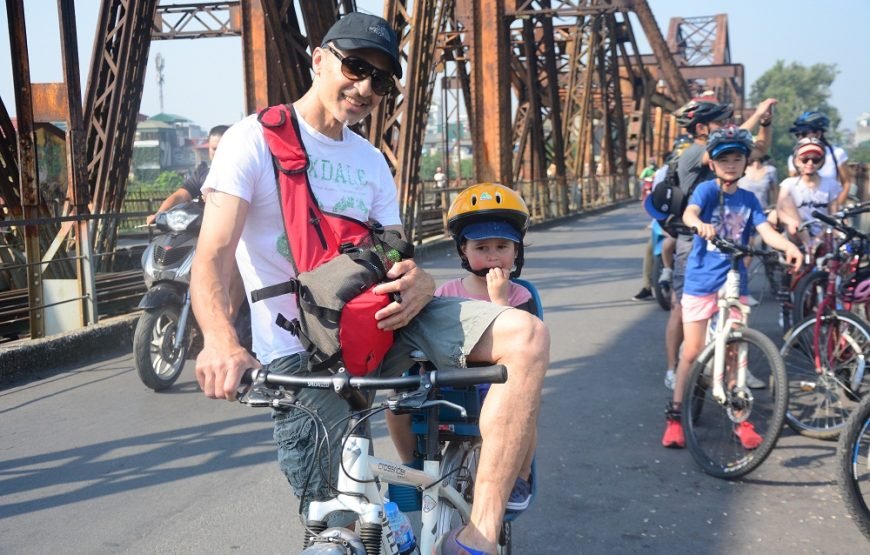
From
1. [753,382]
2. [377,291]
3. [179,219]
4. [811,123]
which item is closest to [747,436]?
[753,382]

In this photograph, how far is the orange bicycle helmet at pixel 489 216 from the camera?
3387 mm

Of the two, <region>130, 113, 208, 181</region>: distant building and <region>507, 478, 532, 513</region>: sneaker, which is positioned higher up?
<region>130, 113, 208, 181</region>: distant building

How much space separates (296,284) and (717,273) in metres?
3.33

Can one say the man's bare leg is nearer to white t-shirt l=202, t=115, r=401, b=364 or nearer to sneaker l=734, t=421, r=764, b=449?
white t-shirt l=202, t=115, r=401, b=364

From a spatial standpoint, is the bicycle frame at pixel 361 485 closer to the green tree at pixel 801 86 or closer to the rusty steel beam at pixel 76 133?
the rusty steel beam at pixel 76 133

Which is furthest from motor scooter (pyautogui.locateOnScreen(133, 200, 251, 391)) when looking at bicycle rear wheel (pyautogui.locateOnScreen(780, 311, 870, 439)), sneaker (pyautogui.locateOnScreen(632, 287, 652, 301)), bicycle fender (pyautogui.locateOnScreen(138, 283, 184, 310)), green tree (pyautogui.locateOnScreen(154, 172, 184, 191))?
green tree (pyautogui.locateOnScreen(154, 172, 184, 191))

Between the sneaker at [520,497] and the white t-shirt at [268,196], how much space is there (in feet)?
2.88

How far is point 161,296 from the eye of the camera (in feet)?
21.4

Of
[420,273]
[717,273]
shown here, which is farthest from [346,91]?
[717,273]

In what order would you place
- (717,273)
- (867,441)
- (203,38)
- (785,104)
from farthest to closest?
1. (785,104)
2. (203,38)
3. (717,273)
4. (867,441)

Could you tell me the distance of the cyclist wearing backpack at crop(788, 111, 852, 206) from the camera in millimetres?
7441

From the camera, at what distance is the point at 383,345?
7.70ft

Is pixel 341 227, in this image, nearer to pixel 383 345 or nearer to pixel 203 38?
pixel 383 345

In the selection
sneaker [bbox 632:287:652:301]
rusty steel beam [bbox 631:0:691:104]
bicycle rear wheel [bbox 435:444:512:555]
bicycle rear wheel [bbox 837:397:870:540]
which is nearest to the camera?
bicycle rear wheel [bbox 435:444:512:555]
